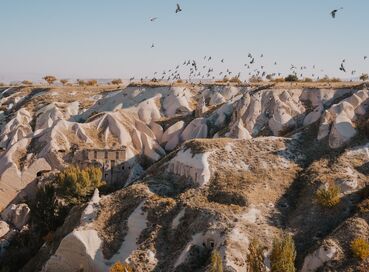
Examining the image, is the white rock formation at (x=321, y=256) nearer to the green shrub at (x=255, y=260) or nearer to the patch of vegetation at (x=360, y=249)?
the patch of vegetation at (x=360, y=249)

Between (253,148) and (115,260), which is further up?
(253,148)

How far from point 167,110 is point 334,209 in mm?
32899

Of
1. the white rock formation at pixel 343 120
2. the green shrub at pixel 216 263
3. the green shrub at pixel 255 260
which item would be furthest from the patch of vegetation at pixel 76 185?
the green shrub at pixel 255 260

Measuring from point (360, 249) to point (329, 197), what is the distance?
4.84 m

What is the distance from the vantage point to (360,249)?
76.1ft

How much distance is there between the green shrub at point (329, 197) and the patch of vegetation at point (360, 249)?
4.08 metres

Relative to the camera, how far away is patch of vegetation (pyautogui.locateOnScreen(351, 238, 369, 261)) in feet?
75.6

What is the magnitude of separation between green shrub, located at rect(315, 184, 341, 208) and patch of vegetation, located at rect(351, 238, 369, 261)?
4.08m

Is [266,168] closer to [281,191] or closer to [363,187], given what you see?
[281,191]

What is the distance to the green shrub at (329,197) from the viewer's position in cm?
2761

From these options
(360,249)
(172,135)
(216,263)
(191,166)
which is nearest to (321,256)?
(360,249)

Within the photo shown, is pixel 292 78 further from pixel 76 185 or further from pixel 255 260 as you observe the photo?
pixel 255 260

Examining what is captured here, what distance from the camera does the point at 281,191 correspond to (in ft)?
100

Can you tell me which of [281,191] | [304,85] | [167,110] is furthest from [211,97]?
[281,191]
